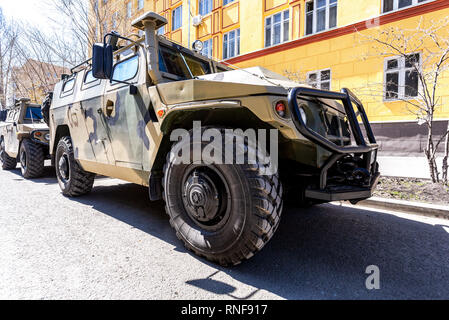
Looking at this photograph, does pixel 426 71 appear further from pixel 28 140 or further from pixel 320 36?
pixel 28 140

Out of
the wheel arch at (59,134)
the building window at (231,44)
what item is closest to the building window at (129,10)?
the building window at (231,44)

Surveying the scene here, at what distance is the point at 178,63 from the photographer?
318 cm

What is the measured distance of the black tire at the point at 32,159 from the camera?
599 cm

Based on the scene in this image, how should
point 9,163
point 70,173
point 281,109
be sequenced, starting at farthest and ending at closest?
point 9,163
point 70,173
point 281,109

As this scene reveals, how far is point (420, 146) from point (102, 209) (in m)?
8.67

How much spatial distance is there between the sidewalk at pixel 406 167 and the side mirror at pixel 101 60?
223 inches

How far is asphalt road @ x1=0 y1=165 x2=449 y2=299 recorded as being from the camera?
5.72 ft

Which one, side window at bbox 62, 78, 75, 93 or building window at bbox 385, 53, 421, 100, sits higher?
building window at bbox 385, 53, 421, 100

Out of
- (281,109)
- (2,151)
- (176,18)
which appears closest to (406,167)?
(281,109)

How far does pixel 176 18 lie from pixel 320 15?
10.3m

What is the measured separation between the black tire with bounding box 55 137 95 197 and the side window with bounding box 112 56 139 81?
166 centimetres

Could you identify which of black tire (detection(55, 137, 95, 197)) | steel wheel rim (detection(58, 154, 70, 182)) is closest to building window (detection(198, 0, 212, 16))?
black tire (detection(55, 137, 95, 197))

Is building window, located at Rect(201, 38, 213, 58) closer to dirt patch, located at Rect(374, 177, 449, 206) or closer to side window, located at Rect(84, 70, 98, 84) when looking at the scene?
side window, located at Rect(84, 70, 98, 84)

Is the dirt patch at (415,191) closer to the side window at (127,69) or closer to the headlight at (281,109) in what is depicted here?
the headlight at (281,109)
